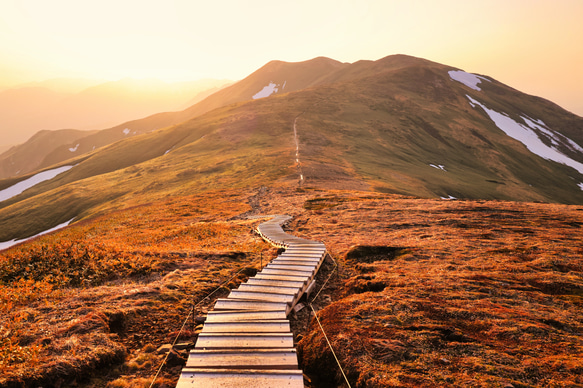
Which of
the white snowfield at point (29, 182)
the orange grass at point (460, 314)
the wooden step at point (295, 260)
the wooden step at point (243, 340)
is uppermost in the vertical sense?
the orange grass at point (460, 314)

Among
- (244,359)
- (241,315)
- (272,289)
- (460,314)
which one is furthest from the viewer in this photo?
(272,289)

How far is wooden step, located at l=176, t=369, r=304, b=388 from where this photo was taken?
5.48m

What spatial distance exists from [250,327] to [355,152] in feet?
268

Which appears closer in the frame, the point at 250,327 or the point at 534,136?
the point at 250,327

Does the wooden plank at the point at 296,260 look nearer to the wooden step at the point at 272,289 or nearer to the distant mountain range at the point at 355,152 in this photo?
the wooden step at the point at 272,289

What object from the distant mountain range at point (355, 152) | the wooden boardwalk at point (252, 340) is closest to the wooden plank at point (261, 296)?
the wooden boardwalk at point (252, 340)

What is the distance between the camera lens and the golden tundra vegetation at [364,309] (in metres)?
6.24

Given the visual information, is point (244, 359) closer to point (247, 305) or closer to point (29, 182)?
point (247, 305)

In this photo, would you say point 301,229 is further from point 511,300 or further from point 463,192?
point 463,192

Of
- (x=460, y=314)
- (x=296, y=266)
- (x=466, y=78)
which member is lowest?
(x=296, y=266)

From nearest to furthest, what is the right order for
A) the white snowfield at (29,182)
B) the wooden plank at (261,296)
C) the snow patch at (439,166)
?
the wooden plank at (261,296)
the snow patch at (439,166)
the white snowfield at (29,182)

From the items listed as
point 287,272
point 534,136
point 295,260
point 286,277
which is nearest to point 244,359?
point 286,277

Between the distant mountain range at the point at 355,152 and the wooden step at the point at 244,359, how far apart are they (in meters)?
42.3

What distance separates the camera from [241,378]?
5645 mm
